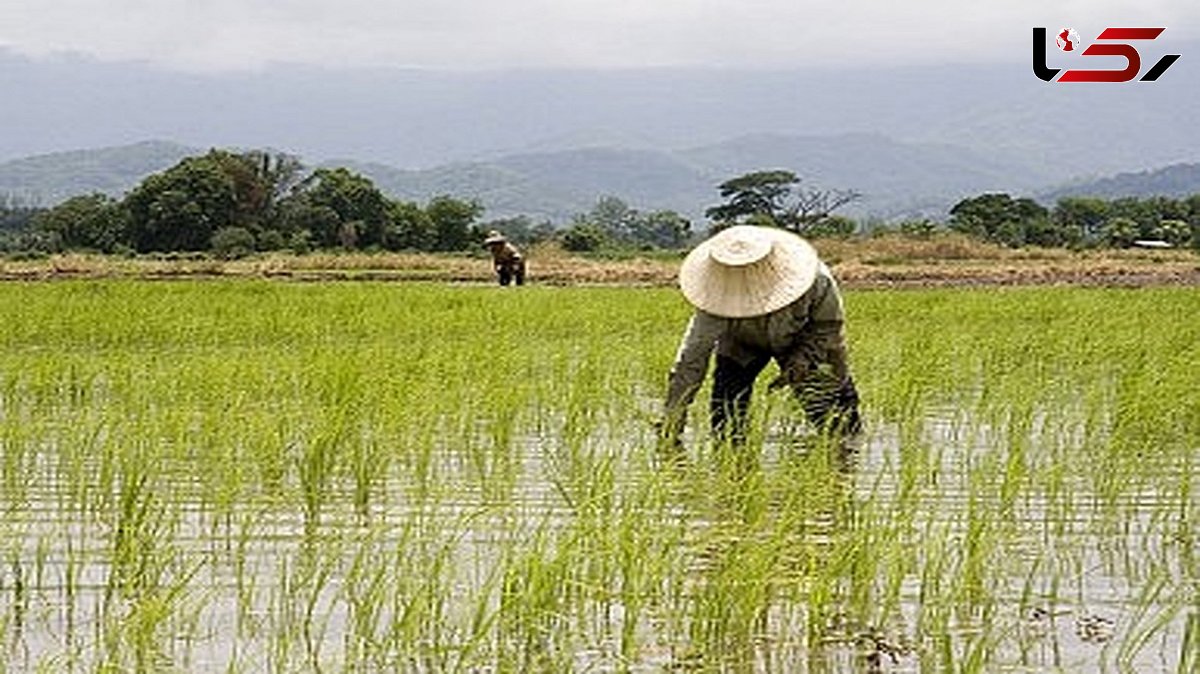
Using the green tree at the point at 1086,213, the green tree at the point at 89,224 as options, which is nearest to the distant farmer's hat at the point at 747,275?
the green tree at the point at 89,224

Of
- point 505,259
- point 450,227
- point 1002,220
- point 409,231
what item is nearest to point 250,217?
point 409,231

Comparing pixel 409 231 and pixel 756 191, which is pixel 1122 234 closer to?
pixel 409 231

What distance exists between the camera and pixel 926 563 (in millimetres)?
3473

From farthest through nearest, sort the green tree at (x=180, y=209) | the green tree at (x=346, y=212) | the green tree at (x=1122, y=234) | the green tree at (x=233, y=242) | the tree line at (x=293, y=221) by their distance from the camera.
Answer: the green tree at (x=1122, y=234), the green tree at (x=346, y=212), the tree line at (x=293, y=221), the green tree at (x=180, y=209), the green tree at (x=233, y=242)

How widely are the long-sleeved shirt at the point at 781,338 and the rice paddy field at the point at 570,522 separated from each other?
202 mm

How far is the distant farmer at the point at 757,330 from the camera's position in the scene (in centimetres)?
452

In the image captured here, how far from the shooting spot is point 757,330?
4.80 metres

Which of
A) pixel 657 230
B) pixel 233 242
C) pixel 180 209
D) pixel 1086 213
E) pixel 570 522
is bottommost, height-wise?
pixel 657 230

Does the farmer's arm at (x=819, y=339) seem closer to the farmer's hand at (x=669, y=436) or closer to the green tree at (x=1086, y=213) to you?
the farmer's hand at (x=669, y=436)

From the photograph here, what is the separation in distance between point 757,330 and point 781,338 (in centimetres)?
7

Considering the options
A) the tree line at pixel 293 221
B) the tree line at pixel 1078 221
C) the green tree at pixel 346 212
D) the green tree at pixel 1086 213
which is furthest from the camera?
the green tree at pixel 1086 213

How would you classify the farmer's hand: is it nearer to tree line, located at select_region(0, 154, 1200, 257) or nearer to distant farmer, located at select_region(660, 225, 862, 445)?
distant farmer, located at select_region(660, 225, 862, 445)

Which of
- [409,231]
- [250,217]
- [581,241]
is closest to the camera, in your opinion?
[250,217]

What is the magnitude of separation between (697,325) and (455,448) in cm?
99
